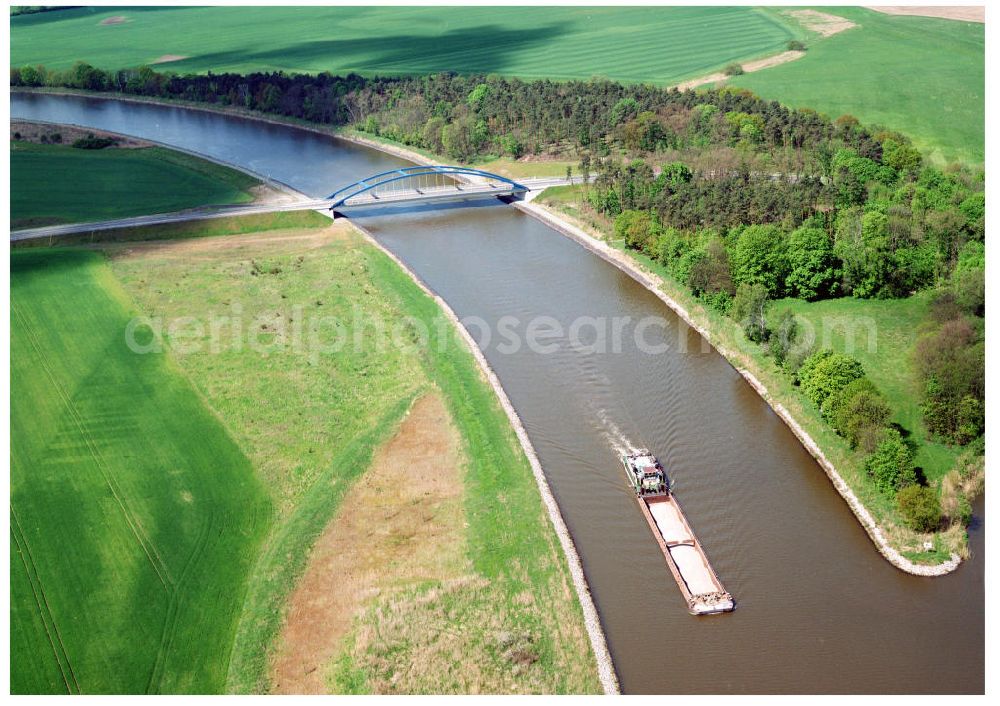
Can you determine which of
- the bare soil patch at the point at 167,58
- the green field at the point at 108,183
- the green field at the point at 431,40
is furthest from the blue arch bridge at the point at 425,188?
the bare soil patch at the point at 167,58

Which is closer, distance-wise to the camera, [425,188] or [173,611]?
[173,611]

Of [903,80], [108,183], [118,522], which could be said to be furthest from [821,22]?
[118,522]

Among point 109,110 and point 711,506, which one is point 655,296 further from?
point 109,110

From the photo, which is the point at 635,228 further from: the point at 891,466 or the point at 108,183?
the point at 108,183

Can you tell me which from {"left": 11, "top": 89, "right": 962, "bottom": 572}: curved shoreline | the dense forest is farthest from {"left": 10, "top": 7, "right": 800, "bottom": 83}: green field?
{"left": 11, "top": 89, "right": 962, "bottom": 572}: curved shoreline

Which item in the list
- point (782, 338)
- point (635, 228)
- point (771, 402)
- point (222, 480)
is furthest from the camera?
point (635, 228)

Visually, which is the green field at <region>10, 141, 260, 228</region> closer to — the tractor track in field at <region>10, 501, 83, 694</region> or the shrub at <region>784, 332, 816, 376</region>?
the tractor track in field at <region>10, 501, 83, 694</region>

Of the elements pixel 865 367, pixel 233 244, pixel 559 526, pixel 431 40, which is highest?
pixel 431 40
